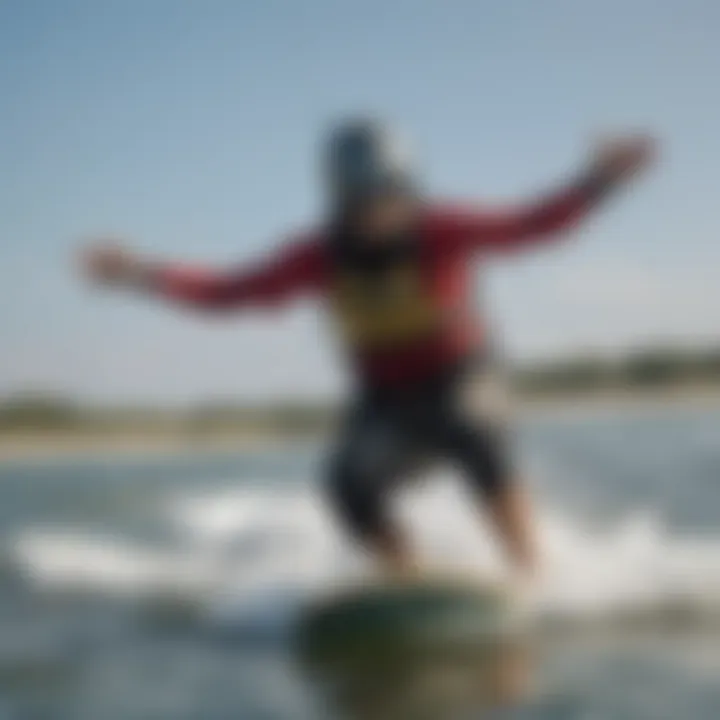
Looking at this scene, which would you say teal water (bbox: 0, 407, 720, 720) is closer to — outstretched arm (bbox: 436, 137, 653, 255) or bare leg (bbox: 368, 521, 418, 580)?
bare leg (bbox: 368, 521, 418, 580)

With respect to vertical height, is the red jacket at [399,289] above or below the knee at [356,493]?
above

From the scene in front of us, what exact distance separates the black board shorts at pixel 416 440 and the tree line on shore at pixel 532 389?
3 centimetres

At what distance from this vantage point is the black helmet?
128cm

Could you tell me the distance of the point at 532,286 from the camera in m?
1.28

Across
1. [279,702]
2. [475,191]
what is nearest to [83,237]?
[475,191]

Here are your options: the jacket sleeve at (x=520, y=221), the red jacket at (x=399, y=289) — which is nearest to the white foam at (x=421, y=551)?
the red jacket at (x=399, y=289)

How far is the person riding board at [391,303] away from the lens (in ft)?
4.19

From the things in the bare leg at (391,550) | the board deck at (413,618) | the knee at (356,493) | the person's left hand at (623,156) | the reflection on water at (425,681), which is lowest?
the reflection on water at (425,681)

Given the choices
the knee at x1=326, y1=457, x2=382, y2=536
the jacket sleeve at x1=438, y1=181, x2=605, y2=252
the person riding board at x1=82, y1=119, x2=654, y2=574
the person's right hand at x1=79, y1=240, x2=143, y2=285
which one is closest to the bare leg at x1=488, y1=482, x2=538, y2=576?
the person riding board at x1=82, y1=119, x2=654, y2=574

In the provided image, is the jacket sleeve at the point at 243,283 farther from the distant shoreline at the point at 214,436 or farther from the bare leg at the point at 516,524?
the bare leg at the point at 516,524

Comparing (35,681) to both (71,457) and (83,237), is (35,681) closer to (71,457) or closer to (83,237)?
(71,457)

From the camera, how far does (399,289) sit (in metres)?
1.29

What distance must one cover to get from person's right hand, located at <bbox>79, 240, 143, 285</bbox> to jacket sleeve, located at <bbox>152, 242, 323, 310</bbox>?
0.08 feet

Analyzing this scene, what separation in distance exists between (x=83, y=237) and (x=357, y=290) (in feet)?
0.96
